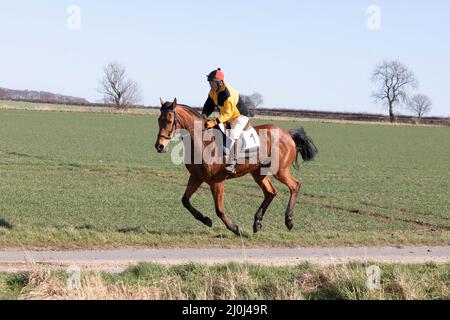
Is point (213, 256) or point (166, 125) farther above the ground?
point (166, 125)

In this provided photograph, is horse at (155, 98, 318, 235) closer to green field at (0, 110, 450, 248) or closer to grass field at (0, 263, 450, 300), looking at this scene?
green field at (0, 110, 450, 248)

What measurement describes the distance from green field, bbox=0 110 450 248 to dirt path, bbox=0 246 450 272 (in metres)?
0.51

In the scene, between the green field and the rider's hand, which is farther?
the green field

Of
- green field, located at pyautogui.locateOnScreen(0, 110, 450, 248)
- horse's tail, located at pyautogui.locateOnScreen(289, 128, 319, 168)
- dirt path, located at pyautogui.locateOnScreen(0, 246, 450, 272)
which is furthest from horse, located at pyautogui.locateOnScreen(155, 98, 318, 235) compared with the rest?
dirt path, located at pyautogui.locateOnScreen(0, 246, 450, 272)

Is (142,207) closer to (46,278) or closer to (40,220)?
(40,220)

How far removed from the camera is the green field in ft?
42.5

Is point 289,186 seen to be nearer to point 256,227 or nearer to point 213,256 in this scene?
point 256,227

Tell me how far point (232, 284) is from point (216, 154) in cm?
504

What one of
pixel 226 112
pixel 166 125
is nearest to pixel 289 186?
pixel 226 112

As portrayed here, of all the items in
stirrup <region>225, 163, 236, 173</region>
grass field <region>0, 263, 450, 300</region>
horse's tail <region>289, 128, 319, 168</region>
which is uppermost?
horse's tail <region>289, 128, 319, 168</region>

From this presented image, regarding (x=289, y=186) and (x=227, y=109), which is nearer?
(x=227, y=109)

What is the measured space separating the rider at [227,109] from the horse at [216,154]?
0.71 feet

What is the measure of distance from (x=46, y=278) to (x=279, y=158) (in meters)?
6.89

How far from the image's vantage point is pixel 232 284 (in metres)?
7.89
